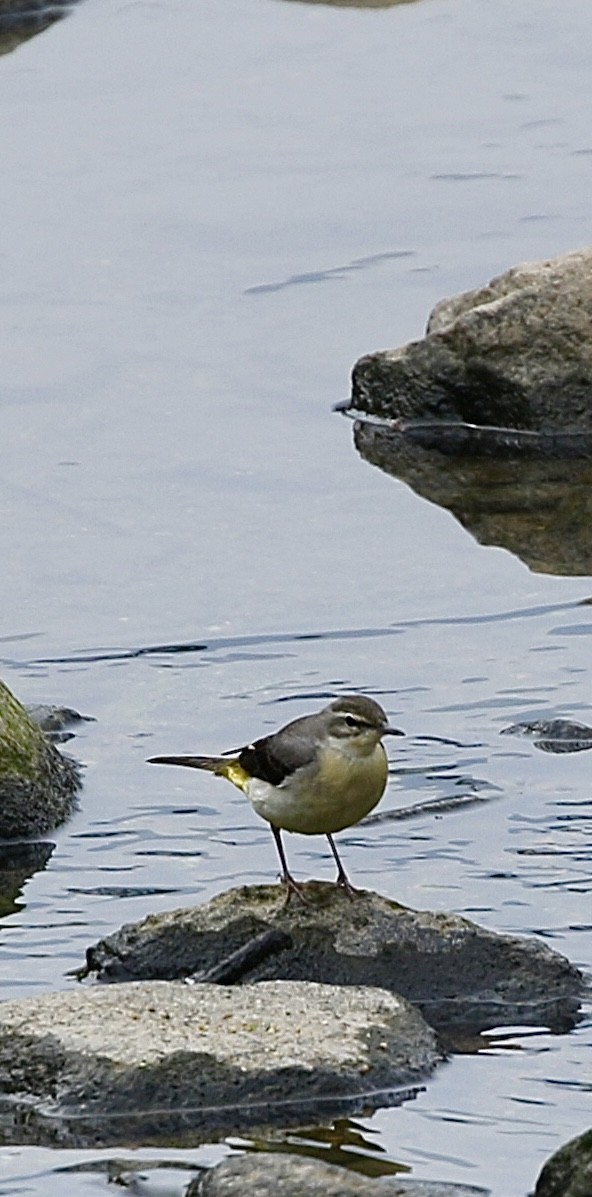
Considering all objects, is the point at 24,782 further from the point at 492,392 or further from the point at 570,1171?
the point at 492,392

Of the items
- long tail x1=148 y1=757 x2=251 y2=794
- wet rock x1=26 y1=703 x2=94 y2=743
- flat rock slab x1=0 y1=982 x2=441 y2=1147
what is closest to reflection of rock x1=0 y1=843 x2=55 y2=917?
long tail x1=148 y1=757 x2=251 y2=794

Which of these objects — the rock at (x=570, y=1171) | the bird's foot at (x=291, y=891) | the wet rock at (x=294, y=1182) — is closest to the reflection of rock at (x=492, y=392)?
the bird's foot at (x=291, y=891)

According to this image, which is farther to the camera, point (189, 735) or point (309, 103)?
point (309, 103)

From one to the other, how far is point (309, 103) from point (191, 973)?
612 inches

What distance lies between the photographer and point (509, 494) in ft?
52.3

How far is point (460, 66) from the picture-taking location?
25.3 m

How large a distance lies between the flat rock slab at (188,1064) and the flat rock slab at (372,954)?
1.69 ft

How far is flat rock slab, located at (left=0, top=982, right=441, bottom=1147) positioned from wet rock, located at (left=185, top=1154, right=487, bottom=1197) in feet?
1.93

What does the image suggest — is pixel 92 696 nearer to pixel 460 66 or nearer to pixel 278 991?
pixel 278 991

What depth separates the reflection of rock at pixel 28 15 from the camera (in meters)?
27.1

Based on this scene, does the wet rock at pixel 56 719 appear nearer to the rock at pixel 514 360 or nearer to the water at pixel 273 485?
the water at pixel 273 485

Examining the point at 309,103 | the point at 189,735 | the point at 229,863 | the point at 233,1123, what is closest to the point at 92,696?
the point at 189,735

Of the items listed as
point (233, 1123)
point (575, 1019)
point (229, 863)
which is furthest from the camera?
point (229, 863)

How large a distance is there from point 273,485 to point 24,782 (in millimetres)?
4779
